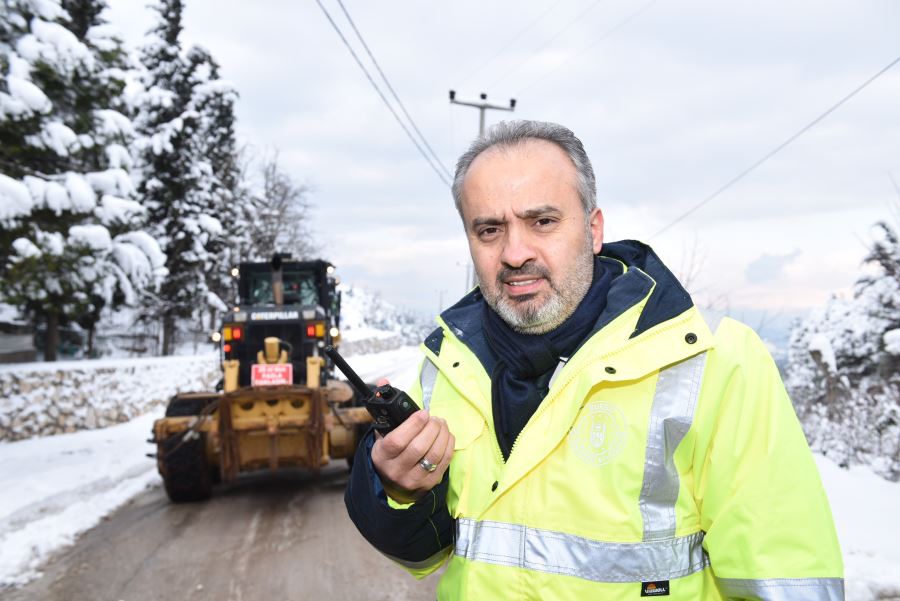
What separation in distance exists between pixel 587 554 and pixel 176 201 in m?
21.9

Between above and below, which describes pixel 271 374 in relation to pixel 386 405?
below

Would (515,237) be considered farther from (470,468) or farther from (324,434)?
(324,434)

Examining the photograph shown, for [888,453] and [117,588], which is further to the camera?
[888,453]

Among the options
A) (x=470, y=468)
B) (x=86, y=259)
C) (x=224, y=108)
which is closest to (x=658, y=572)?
(x=470, y=468)

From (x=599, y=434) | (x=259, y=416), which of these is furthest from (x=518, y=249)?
(x=259, y=416)

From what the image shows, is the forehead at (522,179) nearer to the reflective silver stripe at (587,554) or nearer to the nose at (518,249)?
the nose at (518,249)

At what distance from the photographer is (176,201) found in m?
20.8

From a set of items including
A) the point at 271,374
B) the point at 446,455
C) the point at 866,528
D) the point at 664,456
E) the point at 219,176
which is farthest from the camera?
the point at 219,176

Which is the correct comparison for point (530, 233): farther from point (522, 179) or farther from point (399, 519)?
point (399, 519)

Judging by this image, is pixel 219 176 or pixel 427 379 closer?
pixel 427 379

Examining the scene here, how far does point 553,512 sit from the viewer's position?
1.56 meters

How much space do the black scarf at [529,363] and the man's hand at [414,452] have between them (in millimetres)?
227

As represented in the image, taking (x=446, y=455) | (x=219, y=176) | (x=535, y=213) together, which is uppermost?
(x=219, y=176)

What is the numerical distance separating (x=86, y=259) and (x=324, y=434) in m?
5.31
